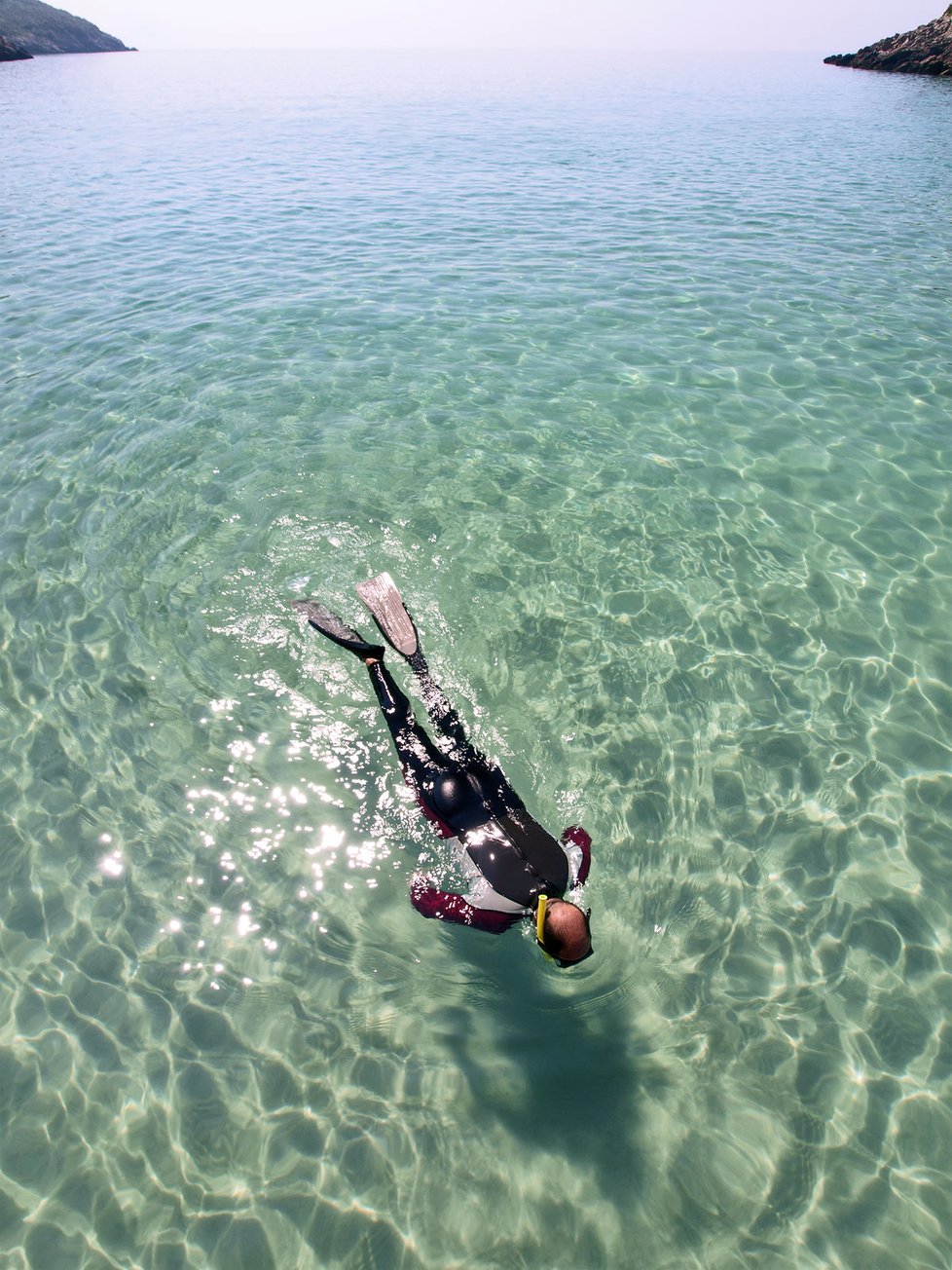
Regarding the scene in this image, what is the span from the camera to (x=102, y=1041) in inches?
214

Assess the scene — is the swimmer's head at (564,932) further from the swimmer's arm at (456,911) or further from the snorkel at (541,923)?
the swimmer's arm at (456,911)

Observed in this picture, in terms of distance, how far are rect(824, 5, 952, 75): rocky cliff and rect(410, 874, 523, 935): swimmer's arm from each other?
91827 mm

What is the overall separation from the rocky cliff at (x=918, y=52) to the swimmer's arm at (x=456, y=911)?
301ft

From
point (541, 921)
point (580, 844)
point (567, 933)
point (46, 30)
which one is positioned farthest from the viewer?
point (46, 30)

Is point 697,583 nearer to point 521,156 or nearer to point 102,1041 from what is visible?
point 102,1041

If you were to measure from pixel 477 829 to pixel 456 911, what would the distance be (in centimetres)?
85

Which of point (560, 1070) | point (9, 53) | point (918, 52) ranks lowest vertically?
point (560, 1070)

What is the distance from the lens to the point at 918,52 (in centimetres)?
7119

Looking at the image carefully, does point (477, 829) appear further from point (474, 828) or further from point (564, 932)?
point (564, 932)

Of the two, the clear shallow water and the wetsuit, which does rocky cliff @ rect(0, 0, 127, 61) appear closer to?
the clear shallow water

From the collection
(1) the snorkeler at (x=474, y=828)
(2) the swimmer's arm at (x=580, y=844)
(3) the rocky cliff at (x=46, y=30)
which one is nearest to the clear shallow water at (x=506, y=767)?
(1) the snorkeler at (x=474, y=828)

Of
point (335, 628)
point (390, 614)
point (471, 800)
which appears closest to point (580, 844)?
point (471, 800)

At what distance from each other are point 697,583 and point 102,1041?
801cm

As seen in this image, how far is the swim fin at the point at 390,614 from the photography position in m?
7.84
